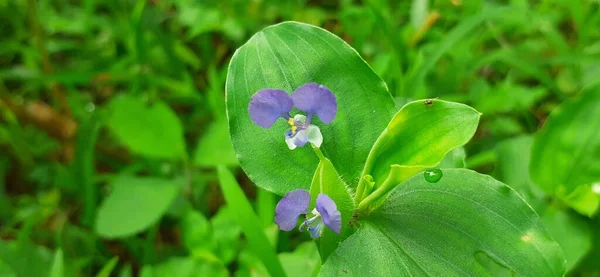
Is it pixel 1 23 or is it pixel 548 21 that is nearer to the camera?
pixel 548 21

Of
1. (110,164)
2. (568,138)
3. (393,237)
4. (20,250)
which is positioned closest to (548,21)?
(568,138)

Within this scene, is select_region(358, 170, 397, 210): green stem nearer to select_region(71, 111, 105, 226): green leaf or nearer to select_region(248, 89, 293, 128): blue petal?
select_region(248, 89, 293, 128): blue petal

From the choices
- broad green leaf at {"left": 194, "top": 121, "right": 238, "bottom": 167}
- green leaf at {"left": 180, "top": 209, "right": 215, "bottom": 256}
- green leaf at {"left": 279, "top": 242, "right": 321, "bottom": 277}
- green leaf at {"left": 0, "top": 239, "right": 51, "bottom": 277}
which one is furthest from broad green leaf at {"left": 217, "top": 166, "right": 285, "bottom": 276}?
green leaf at {"left": 0, "top": 239, "right": 51, "bottom": 277}

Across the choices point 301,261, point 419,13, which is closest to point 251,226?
point 301,261

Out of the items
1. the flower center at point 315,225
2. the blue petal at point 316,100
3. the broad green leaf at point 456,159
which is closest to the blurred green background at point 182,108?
the broad green leaf at point 456,159

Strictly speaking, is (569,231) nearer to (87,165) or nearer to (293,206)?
(293,206)

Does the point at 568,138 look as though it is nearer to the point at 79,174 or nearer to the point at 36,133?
the point at 79,174
